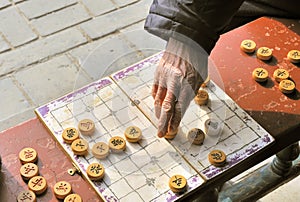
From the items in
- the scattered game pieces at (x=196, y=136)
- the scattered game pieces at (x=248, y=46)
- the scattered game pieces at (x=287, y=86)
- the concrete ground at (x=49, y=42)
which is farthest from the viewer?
the concrete ground at (x=49, y=42)

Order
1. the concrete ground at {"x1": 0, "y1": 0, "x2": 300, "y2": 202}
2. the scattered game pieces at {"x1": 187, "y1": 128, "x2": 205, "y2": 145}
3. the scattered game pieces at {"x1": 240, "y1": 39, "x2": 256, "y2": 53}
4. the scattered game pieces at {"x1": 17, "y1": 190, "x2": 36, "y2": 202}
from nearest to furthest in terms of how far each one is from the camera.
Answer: the scattered game pieces at {"x1": 17, "y1": 190, "x2": 36, "y2": 202}
the scattered game pieces at {"x1": 187, "y1": 128, "x2": 205, "y2": 145}
the scattered game pieces at {"x1": 240, "y1": 39, "x2": 256, "y2": 53}
the concrete ground at {"x1": 0, "y1": 0, "x2": 300, "y2": 202}

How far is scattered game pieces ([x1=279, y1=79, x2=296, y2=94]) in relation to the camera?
1.47 metres

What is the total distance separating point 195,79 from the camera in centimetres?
136

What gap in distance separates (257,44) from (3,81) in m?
1.24

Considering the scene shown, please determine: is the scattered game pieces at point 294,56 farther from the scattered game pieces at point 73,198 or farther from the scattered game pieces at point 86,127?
the scattered game pieces at point 73,198

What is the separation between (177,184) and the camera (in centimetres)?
126

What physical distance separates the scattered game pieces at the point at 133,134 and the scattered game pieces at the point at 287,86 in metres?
0.38

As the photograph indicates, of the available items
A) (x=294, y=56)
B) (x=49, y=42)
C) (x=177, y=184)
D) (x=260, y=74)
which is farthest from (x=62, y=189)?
(x=49, y=42)

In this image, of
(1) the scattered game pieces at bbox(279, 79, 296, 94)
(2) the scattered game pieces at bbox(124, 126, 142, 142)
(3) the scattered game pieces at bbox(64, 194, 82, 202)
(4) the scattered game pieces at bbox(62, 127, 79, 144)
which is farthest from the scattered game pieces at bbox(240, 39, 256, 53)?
(3) the scattered game pieces at bbox(64, 194, 82, 202)

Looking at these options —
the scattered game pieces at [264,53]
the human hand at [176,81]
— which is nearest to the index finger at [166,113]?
the human hand at [176,81]

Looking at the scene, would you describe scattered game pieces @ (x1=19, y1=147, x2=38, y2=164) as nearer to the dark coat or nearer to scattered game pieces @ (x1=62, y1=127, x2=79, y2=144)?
scattered game pieces @ (x1=62, y1=127, x2=79, y2=144)

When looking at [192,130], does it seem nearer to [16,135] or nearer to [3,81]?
[16,135]

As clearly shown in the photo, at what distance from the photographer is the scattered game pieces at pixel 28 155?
1.31 m

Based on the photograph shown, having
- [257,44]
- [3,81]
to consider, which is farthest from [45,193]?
[3,81]
